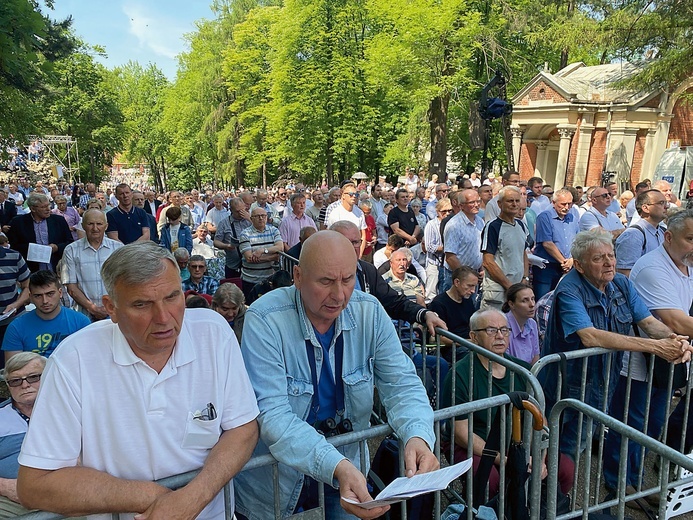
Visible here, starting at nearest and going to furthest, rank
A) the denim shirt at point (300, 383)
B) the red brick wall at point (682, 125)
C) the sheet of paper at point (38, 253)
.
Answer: the denim shirt at point (300, 383) → the sheet of paper at point (38, 253) → the red brick wall at point (682, 125)

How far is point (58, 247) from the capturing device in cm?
709

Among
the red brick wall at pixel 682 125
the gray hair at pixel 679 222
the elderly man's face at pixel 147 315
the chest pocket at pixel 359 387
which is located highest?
the red brick wall at pixel 682 125

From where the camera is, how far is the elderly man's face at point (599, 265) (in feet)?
11.2

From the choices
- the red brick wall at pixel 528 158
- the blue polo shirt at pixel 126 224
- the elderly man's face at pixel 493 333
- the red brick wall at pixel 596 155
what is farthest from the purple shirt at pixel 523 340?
the red brick wall at pixel 528 158

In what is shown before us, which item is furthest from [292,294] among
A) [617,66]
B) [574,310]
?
[617,66]

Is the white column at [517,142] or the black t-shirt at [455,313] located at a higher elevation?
the white column at [517,142]

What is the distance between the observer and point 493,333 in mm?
3561

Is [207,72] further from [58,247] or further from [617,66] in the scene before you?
[58,247]

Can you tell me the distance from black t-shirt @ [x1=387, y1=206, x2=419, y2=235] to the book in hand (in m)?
7.93

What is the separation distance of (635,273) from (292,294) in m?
3.02

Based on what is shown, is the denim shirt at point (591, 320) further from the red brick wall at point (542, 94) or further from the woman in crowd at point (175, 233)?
the red brick wall at point (542, 94)

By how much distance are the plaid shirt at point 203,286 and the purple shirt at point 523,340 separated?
3.56 m

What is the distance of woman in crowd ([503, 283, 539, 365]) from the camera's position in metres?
4.27

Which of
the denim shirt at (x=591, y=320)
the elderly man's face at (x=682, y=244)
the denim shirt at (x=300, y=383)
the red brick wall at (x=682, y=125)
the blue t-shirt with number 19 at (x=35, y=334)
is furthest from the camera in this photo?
the red brick wall at (x=682, y=125)
